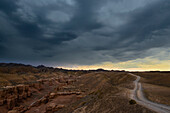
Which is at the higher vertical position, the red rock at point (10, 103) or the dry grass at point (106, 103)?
the dry grass at point (106, 103)

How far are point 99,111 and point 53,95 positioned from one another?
136 ft

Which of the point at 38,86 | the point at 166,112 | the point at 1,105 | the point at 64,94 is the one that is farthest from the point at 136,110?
the point at 38,86

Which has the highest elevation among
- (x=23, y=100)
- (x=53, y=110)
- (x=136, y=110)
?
(x=136, y=110)

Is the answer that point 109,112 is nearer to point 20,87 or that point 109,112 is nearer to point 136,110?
point 136,110

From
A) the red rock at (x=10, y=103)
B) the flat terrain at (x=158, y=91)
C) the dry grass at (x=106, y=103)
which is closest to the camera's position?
the dry grass at (x=106, y=103)

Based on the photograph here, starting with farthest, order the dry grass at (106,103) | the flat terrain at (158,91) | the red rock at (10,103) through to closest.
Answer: the red rock at (10,103)
the flat terrain at (158,91)
the dry grass at (106,103)

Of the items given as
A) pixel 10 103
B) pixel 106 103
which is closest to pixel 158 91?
pixel 106 103

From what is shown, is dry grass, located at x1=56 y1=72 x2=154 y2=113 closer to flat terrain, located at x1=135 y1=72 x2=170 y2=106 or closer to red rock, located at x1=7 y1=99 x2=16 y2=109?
flat terrain, located at x1=135 y1=72 x2=170 y2=106

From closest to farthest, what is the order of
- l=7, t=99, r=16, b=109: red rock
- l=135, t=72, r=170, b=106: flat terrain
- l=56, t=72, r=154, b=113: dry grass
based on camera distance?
l=56, t=72, r=154, b=113: dry grass
l=135, t=72, r=170, b=106: flat terrain
l=7, t=99, r=16, b=109: red rock

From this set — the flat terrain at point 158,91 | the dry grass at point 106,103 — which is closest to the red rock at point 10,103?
the dry grass at point 106,103

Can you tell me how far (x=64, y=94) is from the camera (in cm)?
5547

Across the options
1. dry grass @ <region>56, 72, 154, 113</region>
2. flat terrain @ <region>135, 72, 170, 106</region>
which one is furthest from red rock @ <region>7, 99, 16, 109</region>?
flat terrain @ <region>135, 72, 170, 106</region>

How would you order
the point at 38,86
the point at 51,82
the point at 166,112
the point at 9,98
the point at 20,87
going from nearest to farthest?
1. the point at 166,112
2. the point at 9,98
3. the point at 20,87
4. the point at 38,86
5. the point at 51,82

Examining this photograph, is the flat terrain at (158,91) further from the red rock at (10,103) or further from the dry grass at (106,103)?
the red rock at (10,103)
